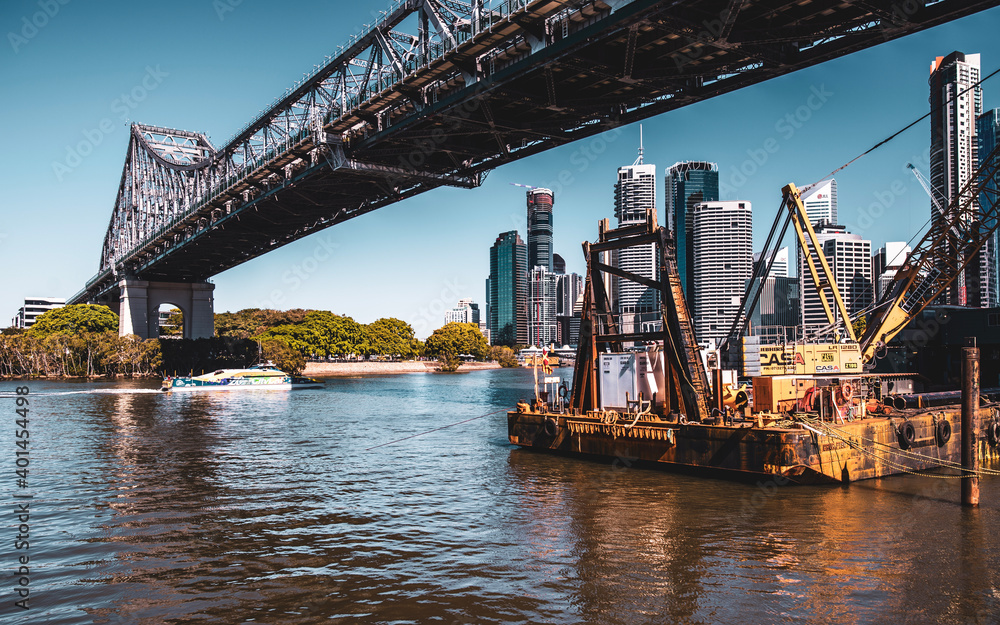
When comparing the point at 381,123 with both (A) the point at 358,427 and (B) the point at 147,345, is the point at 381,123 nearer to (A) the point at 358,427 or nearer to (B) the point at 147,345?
(A) the point at 358,427

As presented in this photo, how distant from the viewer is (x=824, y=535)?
17656 mm

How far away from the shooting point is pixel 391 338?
16962 centimetres

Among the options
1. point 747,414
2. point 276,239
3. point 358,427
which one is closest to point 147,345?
point 276,239

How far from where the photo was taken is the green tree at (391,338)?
163 metres

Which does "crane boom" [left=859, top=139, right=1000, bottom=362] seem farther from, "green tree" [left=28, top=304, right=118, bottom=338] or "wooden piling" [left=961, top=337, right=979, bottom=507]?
"green tree" [left=28, top=304, right=118, bottom=338]

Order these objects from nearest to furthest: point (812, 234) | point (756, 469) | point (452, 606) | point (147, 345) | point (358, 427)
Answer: point (452, 606) → point (756, 469) → point (812, 234) → point (358, 427) → point (147, 345)

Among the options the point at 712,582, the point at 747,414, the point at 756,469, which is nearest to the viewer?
the point at 712,582

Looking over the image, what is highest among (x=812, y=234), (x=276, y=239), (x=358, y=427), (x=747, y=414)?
(x=276, y=239)

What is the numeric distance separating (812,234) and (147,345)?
9914 centimetres

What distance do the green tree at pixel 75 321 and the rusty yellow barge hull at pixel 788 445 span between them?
116 m

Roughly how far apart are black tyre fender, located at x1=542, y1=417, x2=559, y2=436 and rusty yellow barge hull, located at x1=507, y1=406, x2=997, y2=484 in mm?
489

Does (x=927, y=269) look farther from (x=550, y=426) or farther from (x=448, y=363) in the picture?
(x=448, y=363)

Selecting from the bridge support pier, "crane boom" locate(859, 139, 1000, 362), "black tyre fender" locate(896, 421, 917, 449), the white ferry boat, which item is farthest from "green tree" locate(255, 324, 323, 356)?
"black tyre fender" locate(896, 421, 917, 449)

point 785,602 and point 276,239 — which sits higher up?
point 276,239
